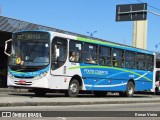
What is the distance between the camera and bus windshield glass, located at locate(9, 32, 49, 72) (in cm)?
2262

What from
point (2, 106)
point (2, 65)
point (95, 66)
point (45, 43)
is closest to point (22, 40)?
point (45, 43)

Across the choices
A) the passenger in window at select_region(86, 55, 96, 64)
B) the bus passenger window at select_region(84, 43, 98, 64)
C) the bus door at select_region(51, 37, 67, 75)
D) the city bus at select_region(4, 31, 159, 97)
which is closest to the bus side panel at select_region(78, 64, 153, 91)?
the city bus at select_region(4, 31, 159, 97)

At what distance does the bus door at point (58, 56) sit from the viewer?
2283 centimetres

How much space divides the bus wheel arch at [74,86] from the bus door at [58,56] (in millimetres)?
968

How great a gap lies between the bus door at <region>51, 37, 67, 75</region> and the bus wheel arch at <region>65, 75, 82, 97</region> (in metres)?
0.97

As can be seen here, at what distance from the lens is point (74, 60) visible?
24391 millimetres

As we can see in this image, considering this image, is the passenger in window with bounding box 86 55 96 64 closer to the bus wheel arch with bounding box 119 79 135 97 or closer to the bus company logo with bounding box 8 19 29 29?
the bus wheel arch with bounding box 119 79 135 97

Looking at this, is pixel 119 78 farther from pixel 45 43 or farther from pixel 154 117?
pixel 154 117

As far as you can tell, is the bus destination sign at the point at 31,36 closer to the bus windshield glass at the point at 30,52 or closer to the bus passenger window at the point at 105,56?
the bus windshield glass at the point at 30,52

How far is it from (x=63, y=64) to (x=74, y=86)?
5.26 ft

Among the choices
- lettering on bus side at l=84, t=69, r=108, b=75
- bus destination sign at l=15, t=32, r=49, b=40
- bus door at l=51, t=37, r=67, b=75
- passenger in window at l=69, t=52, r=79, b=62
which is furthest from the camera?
lettering on bus side at l=84, t=69, r=108, b=75

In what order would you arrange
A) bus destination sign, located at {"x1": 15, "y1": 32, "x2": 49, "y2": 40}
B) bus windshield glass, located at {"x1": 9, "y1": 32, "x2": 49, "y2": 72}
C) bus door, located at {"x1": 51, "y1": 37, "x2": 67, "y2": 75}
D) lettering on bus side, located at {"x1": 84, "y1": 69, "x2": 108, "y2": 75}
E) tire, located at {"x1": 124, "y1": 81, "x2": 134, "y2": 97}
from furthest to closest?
tire, located at {"x1": 124, "y1": 81, "x2": 134, "y2": 97} < lettering on bus side, located at {"x1": 84, "y1": 69, "x2": 108, "y2": 75} < bus destination sign, located at {"x1": 15, "y1": 32, "x2": 49, "y2": 40} < bus door, located at {"x1": 51, "y1": 37, "x2": 67, "y2": 75} < bus windshield glass, located at {"x1": 9, "y1": 32, "x2": 49, "y2": 72}

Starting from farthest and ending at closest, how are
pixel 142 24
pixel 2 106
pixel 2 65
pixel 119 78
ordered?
1. pixel 142 24
2. pixel 2 65
3. pixel 119 78
4. pixel 2 106

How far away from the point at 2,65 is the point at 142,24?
206 ft
